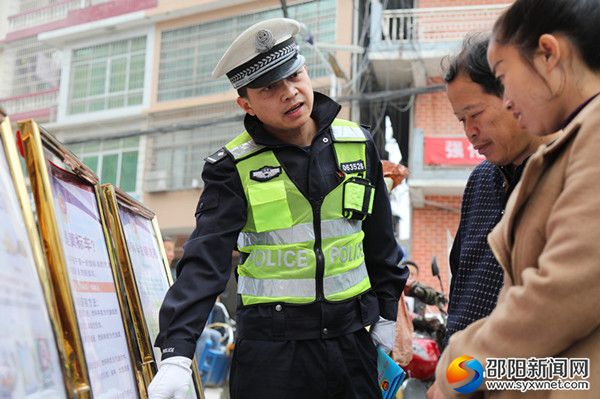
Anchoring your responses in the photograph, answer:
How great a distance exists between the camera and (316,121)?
2.36 m

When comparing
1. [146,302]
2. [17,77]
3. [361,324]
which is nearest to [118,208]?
[146,302]

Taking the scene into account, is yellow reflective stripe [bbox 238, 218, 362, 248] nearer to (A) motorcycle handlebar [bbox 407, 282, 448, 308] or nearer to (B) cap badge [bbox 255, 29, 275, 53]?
(B) cap badge [bbox 255, 29, 275, 53]

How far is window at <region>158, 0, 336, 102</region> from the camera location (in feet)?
48.4

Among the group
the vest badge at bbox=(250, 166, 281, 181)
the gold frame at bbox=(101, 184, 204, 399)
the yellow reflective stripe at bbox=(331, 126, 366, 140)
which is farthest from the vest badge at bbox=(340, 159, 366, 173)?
the gold frame at bbox=(101, 184, 204, 399)

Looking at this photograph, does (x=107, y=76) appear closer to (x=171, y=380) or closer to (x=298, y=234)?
(x=298, y=234)

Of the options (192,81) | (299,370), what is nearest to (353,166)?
(299,370)

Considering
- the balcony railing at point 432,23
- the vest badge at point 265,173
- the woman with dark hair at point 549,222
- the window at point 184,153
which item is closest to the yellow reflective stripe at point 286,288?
the vest badge at point 265,173

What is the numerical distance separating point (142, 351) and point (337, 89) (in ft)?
34.9

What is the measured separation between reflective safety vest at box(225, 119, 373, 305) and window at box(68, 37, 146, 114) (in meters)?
14.4

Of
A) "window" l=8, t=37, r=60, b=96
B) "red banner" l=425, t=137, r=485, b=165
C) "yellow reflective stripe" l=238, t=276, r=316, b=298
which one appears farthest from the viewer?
"window" l=8, t=37, r=60, b=96

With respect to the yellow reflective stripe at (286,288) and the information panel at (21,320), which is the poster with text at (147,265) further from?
the information panel at (21,320)

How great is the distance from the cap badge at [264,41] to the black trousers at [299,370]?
3.27ft

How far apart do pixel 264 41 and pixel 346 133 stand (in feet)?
1.46

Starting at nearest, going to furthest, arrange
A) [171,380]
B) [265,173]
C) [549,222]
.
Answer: [549,222] → [171,380] → [265,173]
